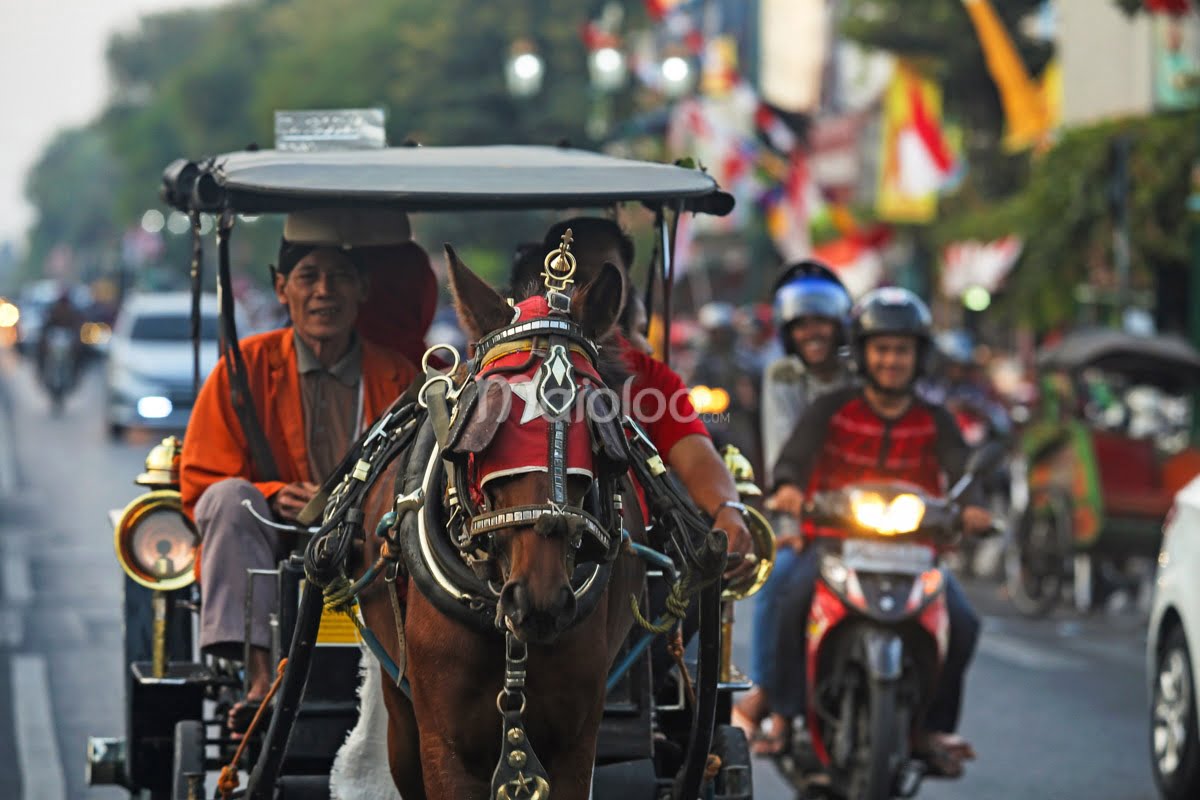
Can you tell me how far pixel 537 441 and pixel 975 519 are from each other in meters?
3.89

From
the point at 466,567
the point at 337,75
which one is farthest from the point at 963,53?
the point at 337,75

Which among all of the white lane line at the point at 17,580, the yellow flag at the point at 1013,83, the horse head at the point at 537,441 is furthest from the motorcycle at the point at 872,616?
the yellow flag at the point at 1013,83

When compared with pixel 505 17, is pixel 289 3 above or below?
above

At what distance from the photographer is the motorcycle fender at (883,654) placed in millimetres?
8070

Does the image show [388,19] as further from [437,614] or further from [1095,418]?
[437,614]

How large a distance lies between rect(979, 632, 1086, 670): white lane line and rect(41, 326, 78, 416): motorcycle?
84.9ft

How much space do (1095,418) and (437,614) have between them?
14220mm

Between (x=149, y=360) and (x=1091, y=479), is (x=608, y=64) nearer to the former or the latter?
(x=149, y=360)

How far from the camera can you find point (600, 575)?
16.5 feet

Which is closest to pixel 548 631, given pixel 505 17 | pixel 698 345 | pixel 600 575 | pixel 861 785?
pixel 600 575

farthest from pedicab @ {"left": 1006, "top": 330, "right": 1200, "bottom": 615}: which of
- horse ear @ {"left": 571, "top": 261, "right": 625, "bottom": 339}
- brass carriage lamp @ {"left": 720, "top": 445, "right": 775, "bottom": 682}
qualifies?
horse ear @ {"left": 571, "top": 261, "right": 625, "bottom": 339}

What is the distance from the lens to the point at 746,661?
13.3 metres

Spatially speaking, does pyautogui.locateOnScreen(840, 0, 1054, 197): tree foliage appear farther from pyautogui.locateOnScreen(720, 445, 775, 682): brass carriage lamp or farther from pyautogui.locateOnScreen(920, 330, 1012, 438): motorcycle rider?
pyautogui.locateOnScreen(720, 445, 775, 682): brass carriage lamp

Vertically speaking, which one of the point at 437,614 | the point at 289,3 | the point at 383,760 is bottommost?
the point at 383,760
